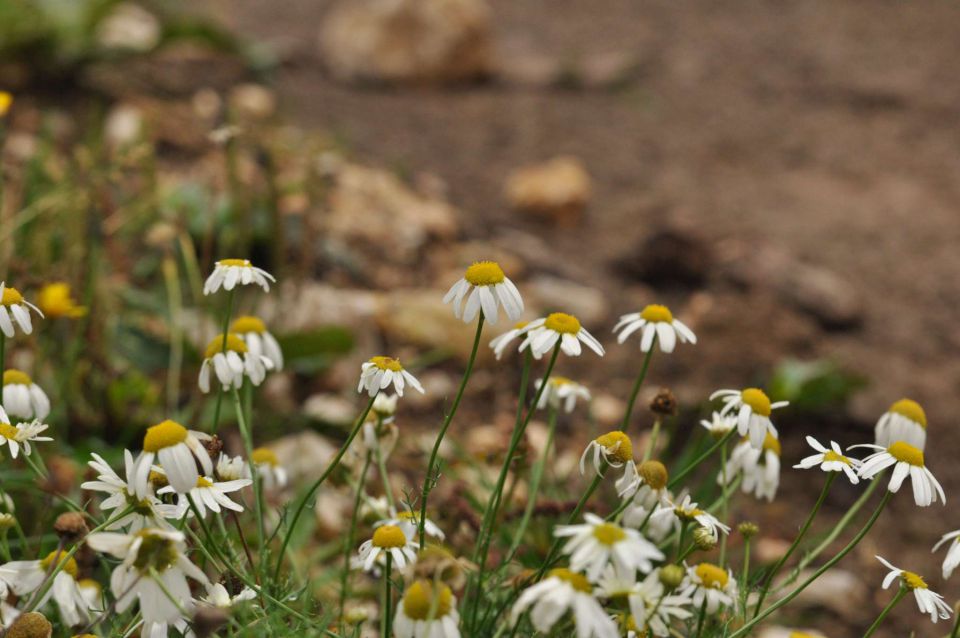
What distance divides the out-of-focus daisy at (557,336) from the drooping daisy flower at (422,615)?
291 millimetres

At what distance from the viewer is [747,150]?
4.68 metres

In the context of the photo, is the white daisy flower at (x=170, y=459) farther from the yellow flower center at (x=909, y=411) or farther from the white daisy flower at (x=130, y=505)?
the yellow flower center at (x=909, y=411)

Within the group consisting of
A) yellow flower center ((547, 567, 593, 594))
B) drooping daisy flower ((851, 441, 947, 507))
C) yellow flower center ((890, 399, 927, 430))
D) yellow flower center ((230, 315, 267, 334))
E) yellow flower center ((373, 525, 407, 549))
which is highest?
yellow flower center ((547, 567, 593, 594))

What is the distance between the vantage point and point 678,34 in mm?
5988

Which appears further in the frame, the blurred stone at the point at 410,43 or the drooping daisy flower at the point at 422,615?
the blurred stone at the point at 410,43

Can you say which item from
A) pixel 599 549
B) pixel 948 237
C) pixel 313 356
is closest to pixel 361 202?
pixel 313 356

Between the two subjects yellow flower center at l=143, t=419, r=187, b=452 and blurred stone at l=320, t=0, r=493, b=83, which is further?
blurred stone at l=320, t=0, r=493, b=83

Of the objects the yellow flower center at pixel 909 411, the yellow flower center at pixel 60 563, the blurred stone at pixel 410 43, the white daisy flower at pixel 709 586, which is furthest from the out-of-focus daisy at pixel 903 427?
the blurred stone at pixel 410 43

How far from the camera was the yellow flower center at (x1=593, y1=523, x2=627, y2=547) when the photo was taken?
2.60 ft

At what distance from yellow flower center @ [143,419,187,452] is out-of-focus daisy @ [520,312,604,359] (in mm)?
367

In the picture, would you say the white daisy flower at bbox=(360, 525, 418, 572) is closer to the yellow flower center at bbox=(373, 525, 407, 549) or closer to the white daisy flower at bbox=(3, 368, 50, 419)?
the yellow flower center at bbox=(373, 525, 407, 549)

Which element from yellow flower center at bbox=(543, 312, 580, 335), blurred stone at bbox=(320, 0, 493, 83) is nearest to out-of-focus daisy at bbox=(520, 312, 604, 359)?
yellow flower center at bbox=(543, 312, 580, 335)

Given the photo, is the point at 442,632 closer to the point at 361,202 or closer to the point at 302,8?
the point at 361,202

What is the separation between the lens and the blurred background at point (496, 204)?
239cm
